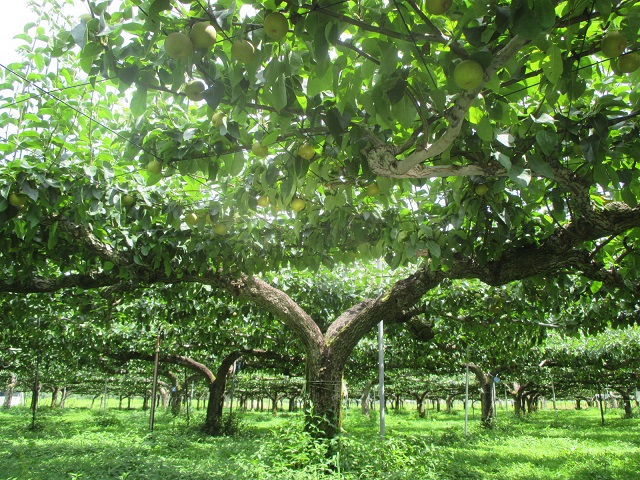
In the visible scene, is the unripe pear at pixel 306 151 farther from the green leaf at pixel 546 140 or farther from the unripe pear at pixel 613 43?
the unripe pear at pixel 613 43

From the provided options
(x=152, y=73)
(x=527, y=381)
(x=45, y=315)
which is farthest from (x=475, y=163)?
(x=527, y=381)

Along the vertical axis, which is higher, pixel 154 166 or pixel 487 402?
pixel 154 166

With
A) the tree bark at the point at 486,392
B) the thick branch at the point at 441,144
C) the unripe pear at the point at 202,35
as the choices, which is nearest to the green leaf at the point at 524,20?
the thick branch at the point at 441,144

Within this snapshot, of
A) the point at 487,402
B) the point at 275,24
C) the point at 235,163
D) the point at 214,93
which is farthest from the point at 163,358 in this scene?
the point at 275,24

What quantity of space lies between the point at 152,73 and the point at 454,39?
1.03m

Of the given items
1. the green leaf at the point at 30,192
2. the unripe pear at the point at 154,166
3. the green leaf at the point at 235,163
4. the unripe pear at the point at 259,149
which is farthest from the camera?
the green leaf at the point at 30,192

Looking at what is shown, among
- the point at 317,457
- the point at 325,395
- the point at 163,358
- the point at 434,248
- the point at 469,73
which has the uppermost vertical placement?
the point at 469,73

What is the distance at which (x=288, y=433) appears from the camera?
186 inches

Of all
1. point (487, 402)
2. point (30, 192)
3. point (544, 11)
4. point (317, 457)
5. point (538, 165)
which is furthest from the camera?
point (487, 402)

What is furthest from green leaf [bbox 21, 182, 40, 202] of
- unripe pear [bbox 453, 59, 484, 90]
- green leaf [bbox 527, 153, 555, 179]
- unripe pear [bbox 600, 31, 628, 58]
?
unripe pear [bbox 600, 31, 628, 58]

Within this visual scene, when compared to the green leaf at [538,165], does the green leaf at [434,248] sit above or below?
below

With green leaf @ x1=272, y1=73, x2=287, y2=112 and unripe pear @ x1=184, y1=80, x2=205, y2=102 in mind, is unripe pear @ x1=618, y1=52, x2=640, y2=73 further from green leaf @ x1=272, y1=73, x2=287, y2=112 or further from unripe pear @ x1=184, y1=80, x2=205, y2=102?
unripe pear @ x1=184, y1=80, x2=205, y2=102

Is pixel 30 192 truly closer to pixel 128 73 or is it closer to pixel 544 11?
pixel 128 73

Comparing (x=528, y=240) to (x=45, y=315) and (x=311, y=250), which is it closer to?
(x=311, y=250)
